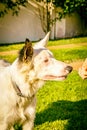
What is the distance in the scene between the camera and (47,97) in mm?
7988

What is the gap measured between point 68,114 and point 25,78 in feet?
7.53

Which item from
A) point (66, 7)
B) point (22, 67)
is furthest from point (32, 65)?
point (66, 7)

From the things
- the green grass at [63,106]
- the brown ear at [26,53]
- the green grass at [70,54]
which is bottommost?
the green grass at [70,54]

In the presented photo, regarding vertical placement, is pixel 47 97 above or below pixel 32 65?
below

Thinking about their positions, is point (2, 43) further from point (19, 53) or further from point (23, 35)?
point (19, 53)

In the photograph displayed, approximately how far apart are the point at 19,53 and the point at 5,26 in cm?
1637

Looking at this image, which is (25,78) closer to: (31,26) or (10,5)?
(10,5)

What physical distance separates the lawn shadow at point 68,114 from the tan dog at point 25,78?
137 centimetres

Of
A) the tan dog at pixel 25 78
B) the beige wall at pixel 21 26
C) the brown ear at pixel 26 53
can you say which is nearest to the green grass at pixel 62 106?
the tan dog at pixel 25 78

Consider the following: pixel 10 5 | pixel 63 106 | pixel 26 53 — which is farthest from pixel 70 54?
pixel 26 53

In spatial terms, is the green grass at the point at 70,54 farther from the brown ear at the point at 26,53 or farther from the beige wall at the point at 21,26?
the brown ear at the point at 26,53

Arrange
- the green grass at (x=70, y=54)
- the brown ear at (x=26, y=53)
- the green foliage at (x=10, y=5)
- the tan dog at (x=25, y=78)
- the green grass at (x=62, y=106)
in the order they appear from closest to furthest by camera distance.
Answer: the brown ear at (x=26, y=53)
the tan dog at (x=25, y=78)
the green grass at (x=62, y=106)
the green grass at (x=70, y=54)
the green foliage at (x=10, y=5)

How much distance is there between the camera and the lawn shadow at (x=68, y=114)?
637cm

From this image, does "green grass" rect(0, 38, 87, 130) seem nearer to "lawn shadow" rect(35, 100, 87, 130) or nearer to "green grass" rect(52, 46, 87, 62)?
"lawn shadow" rect(35, 100, 87, 130)
